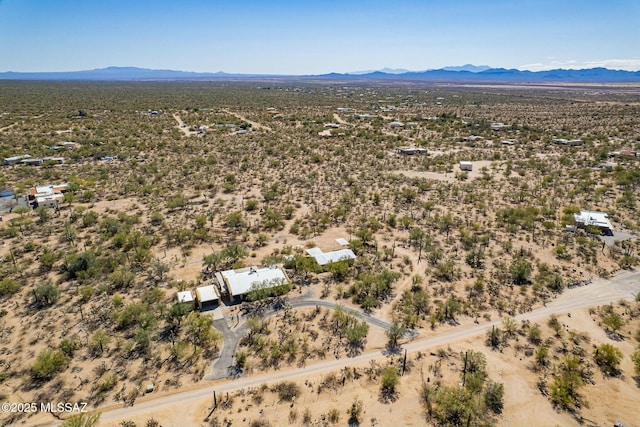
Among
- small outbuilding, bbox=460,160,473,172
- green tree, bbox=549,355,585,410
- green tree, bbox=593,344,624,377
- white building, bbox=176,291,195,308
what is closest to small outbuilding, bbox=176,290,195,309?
white building, bbox=176,291,195,308

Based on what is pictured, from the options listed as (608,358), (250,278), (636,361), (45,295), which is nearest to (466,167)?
(608,358)

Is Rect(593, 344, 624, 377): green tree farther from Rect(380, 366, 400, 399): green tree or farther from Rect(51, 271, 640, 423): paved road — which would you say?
Rect(380, 366, 400, 399): green tree

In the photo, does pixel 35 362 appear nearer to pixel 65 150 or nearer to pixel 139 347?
pixel 139 347

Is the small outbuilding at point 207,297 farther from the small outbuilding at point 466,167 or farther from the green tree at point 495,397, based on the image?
the small outbuilding at point 466,167

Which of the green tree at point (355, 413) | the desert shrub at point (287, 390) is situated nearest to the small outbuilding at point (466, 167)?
the green tree at point (355, 413)

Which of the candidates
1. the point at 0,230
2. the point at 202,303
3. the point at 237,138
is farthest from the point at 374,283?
the point at 237,138
